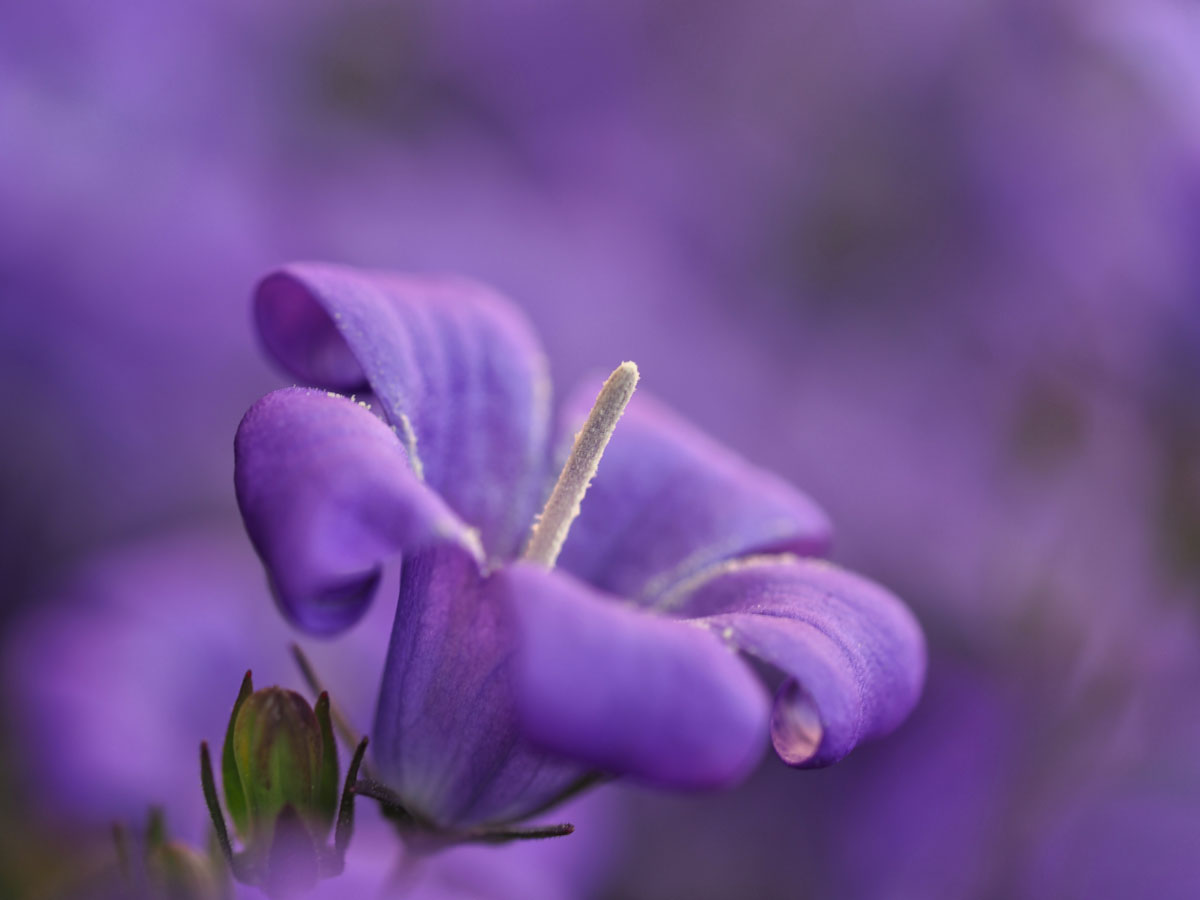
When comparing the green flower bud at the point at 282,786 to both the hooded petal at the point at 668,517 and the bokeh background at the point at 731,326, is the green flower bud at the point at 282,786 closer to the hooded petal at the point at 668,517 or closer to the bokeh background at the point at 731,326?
the hooded petal at the point at 668,517

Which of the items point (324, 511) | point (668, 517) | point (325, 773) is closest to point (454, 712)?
point (325, 773)

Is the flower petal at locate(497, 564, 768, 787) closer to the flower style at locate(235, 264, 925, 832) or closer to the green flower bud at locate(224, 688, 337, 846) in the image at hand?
the flower style at locate(235, 264, 925, 832)

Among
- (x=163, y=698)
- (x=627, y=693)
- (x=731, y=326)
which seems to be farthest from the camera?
(x=731, y=326)

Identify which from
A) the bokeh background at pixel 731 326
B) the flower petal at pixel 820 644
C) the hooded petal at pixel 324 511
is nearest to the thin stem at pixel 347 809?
the hooded petal at pixel 324 511

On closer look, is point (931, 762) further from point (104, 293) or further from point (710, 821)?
point (104, 293)

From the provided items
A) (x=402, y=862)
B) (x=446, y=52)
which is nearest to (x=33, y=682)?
(x=402, y=862)

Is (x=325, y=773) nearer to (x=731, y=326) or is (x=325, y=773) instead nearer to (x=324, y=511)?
(x=324, y=511)
